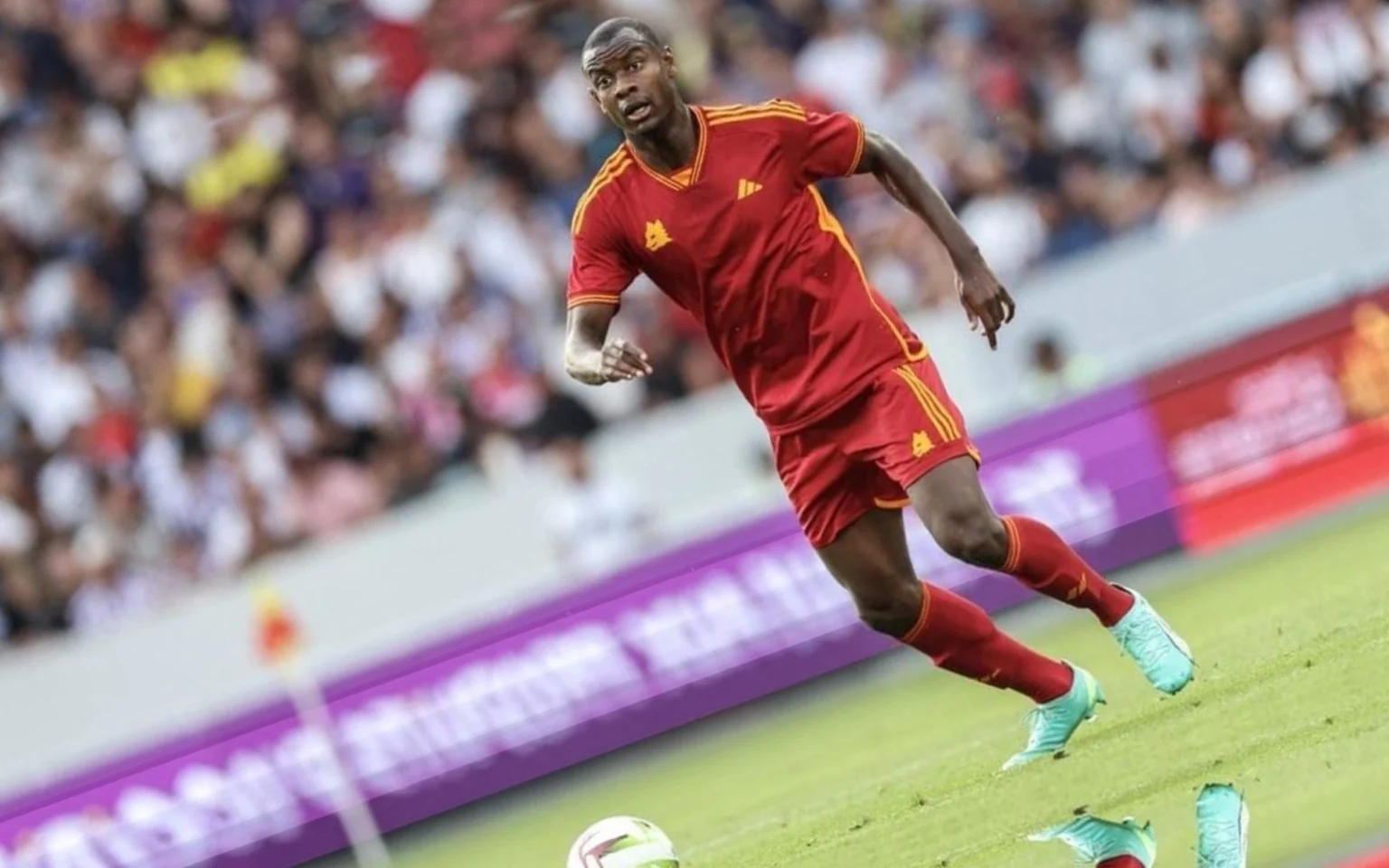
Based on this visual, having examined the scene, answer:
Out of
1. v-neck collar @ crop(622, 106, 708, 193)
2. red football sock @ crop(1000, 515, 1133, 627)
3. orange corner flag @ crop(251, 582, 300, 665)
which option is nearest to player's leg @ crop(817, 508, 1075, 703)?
red football sock @ crop(1000, 515, 1133, 627)

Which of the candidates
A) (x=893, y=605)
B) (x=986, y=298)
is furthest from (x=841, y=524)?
(x=986, y=298)

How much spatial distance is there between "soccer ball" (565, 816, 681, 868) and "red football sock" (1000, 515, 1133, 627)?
1506 millimetres

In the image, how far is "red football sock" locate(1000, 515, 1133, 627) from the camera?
8.02m

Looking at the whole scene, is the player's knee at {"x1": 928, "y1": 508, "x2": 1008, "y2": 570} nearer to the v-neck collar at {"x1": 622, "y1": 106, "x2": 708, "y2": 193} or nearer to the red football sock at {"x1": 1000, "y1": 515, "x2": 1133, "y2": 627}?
the red football sock at {"x1": 1000, "y1": 515, "x2": 1133, "y2": 627}

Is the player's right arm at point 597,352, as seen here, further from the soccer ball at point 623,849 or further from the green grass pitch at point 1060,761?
the green grass pitch at point 1060,761

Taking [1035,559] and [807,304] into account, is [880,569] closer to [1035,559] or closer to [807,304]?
[1035,559]

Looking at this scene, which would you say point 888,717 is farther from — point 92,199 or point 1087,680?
point 92,199

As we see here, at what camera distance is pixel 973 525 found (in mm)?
7773

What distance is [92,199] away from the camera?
17609 millimetres

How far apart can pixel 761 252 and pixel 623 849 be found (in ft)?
6.80

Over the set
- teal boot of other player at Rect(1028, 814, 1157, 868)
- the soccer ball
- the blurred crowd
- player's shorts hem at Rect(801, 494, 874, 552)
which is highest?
the blurred crowd

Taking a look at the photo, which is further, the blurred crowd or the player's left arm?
the blurred crowd

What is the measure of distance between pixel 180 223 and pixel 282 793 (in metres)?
5.35

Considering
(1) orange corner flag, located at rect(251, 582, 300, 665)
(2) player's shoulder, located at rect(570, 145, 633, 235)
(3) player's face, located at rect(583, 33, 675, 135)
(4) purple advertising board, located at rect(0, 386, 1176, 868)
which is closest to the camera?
(3) player's face, located at rect(583, 33, 675, 135)
